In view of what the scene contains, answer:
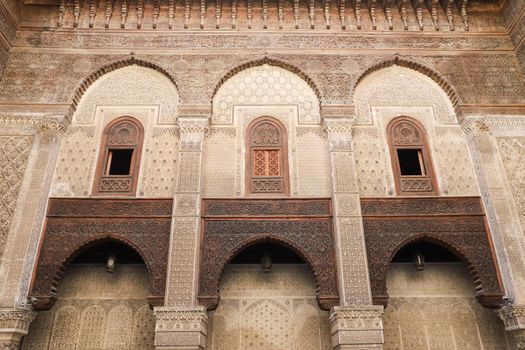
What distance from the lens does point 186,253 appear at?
5.63 m

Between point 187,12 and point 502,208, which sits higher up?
point 187,12

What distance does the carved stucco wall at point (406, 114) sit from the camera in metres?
6.38

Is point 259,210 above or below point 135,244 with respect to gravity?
above

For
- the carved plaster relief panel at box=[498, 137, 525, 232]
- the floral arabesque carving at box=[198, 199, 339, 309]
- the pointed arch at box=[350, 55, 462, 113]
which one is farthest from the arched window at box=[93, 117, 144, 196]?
the carved plaster relief panel at box=[498, 137, 525, 232]

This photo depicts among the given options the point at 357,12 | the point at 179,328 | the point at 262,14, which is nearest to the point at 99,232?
the point at 179,328

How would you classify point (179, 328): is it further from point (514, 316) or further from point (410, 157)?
point (410, 157)

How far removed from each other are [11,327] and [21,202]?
1.71 metres

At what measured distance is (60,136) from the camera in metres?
6.51

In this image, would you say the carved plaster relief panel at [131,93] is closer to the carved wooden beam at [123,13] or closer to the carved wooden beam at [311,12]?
the carved wooden beam at [123,13]

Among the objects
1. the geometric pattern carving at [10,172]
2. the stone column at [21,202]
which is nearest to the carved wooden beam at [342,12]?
the stone column at [21,202]

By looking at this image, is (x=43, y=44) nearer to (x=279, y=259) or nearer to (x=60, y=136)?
(x=60, y=136)

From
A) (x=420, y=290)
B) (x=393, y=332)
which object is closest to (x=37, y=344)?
(x=393, y=332)

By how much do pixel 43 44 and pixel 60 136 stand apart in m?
1.84

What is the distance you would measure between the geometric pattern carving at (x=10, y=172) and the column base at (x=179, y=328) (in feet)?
8.12
